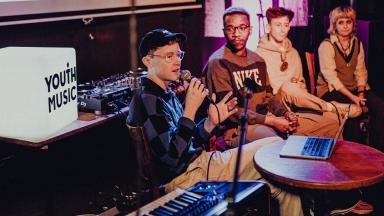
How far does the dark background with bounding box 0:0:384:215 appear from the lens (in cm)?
381

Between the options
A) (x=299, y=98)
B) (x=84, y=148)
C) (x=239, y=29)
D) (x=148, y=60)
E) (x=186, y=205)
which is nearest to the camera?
(x=186, y=205)

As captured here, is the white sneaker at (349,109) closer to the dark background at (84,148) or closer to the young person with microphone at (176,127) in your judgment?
the dark background at (84,148)

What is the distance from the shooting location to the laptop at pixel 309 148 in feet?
10.6

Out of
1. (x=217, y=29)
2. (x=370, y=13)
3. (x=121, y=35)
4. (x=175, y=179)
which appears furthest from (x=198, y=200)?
(x=370, y=13)

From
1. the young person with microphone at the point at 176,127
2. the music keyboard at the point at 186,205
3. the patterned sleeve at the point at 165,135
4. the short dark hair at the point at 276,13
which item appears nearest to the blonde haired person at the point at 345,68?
the short dark hair at the point at 276,13

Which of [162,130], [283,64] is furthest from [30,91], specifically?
[283,64]

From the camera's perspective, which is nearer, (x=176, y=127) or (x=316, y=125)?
(x=176, y=127)

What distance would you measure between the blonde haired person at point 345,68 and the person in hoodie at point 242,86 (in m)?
0.64

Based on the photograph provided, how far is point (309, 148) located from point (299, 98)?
1.82 metres

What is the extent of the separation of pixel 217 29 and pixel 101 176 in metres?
2.12

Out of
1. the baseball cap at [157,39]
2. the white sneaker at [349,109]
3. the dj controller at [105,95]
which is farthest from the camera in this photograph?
the white sneaker at [349,109]

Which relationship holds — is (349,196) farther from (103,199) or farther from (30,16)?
(30,16)

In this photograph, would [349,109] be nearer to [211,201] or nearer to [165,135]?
[165,135]

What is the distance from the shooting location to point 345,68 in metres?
5.55
